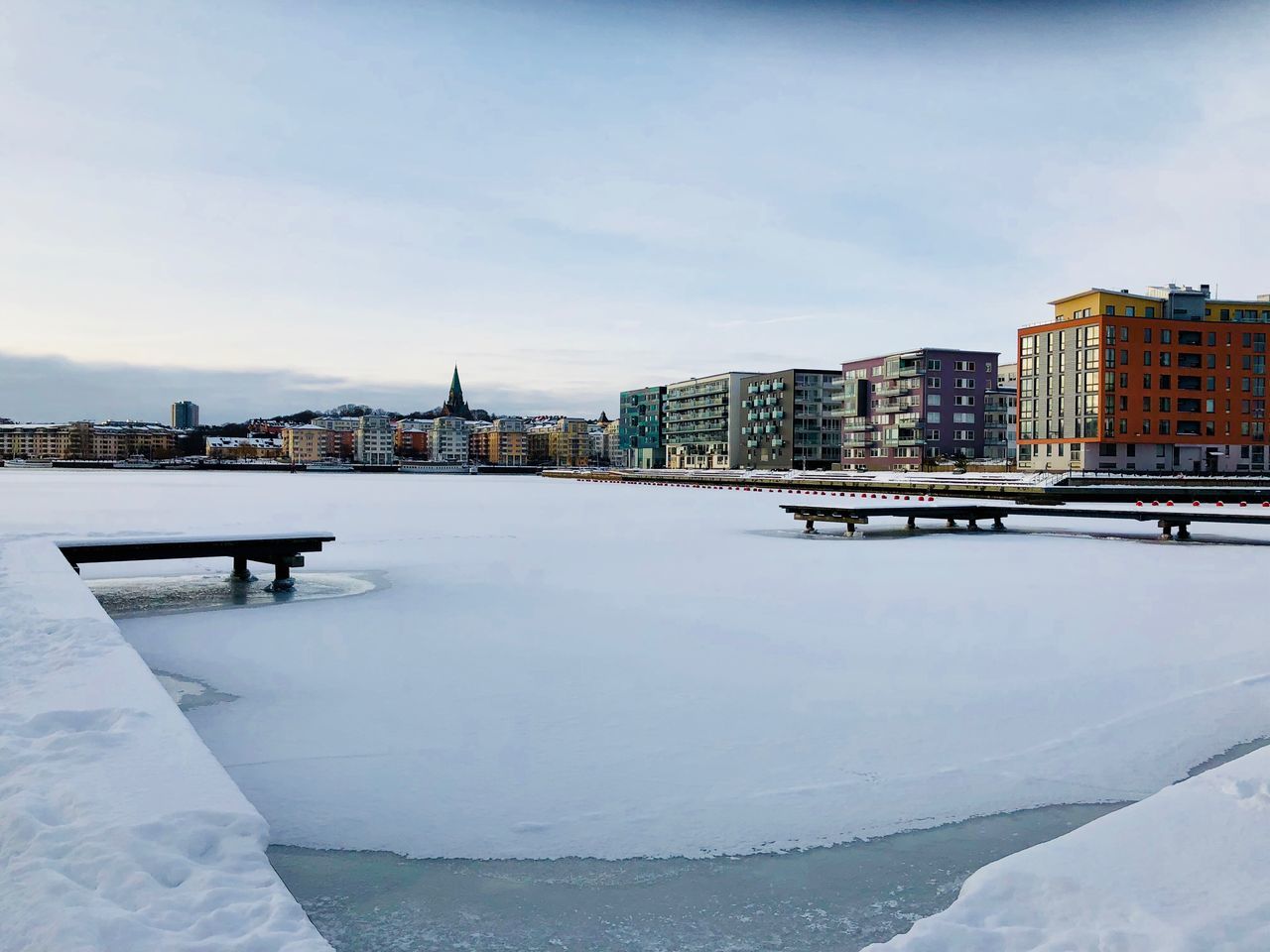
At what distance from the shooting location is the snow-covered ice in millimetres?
5910

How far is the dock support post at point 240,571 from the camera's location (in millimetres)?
17202

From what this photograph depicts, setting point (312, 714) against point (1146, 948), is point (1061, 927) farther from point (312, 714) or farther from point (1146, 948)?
point (312, 714)

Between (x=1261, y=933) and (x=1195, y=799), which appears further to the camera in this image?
(x=1195, y=799)

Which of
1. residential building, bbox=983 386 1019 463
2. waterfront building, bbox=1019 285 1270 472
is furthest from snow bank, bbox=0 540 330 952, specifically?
residential building, bbox=983 386 1019 463

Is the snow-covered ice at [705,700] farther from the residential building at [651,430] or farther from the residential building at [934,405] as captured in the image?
the residential building at [651,430]

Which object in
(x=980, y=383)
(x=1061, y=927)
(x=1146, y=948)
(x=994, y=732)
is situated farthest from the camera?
(x=980, y=383)

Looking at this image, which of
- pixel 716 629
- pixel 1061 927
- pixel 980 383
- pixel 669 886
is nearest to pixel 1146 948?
pixel 1061 927

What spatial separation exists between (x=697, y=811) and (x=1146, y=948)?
2917 millimetres

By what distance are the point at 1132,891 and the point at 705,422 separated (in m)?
170

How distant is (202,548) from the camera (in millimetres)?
15578

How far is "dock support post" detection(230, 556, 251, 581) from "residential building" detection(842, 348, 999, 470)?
344 feet

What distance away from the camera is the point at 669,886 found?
4.88 meters

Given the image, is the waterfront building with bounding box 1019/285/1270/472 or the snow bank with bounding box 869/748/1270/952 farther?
the waterfront building with bounding box 1019/285/1270/472

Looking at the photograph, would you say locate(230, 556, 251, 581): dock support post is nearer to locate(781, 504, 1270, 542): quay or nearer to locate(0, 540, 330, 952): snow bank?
locate(0, 540, 330, 952): snow bank
